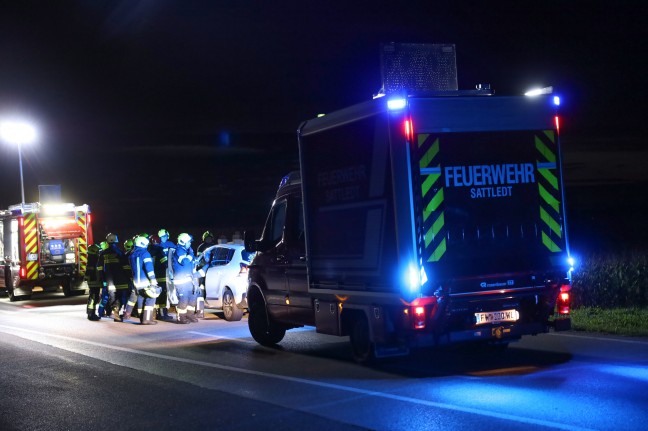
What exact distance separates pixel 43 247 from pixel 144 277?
11.1 m

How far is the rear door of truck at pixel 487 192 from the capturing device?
942 cm

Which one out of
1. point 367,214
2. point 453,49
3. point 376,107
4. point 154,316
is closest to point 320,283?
point 367,214

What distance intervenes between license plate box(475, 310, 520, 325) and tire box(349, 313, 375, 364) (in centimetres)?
137

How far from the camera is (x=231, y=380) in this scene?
10.0m

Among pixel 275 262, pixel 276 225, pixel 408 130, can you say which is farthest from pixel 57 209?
pixel 408 130

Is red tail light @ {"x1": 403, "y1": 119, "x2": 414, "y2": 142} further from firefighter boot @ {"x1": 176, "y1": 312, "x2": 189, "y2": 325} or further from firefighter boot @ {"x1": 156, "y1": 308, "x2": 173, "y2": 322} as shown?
firefighter boot @ {"x1": 156, "y1": 308, "x2": 173, "y2": 322}

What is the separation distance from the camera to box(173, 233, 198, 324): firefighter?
17.0 meters

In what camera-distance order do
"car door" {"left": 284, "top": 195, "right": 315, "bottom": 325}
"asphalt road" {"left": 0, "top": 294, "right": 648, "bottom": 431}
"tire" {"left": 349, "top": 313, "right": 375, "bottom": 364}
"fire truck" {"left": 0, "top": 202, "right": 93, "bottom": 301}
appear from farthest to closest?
"fire truck" {"left": 0, "top": 202, "right": 93, "bottom": 301}
"car door" {"left": 284, "top": 195, "right": 315, "bottom": 325}
"tire" {"left": 349, "top": 313, "right": 375, "bottom": 364}
"asphalt road" {"left": 0, "top": 294, "right": 648, "bottom": 431}

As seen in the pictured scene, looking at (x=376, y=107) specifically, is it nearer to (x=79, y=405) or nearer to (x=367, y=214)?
(x=367, y=214)

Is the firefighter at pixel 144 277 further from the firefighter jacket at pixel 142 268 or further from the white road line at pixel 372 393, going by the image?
the white road line at pixel 372 393

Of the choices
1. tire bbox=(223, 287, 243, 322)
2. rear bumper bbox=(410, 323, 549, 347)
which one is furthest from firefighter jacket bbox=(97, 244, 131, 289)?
rear bumper bbox=(410, 323, 549, 347)

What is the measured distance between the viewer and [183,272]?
56.0 ft

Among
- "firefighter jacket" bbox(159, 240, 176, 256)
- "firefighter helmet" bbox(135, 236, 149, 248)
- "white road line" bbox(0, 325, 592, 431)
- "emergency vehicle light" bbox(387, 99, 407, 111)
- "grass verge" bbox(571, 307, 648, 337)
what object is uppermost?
"emergency vehicle light" bbox(387, 99, 407, 111)

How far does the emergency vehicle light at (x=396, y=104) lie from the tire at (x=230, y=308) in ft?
27.4
